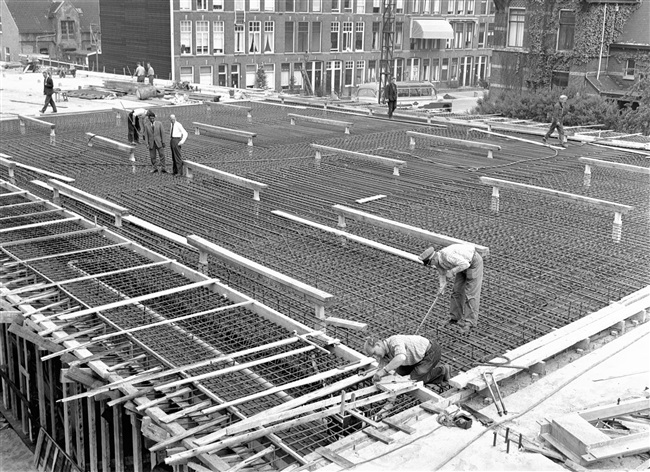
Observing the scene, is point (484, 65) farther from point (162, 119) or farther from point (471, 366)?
point (471, 366)

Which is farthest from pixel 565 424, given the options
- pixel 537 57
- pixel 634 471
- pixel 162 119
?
pixel 537 57

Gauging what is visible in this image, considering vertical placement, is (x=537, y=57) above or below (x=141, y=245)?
above

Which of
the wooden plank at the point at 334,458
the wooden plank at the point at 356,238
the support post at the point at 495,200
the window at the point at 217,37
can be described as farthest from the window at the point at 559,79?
the wooden plank at the point at 334,458

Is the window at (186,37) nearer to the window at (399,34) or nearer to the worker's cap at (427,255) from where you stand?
the window at (399,34)

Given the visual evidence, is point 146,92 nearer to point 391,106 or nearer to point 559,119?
point 391,106

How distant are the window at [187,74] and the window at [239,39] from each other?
3.95 metres

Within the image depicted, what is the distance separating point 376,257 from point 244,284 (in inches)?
92.6

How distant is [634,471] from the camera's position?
6.70 m

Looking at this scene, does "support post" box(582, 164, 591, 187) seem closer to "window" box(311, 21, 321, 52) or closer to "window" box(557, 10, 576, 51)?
"window" box(557, 10, 576, 51)

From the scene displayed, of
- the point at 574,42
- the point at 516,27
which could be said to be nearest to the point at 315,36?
the point at 516,27

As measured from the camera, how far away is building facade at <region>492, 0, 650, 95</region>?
124 ft

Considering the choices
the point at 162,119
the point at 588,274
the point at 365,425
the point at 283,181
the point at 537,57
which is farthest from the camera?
the point at 537,57

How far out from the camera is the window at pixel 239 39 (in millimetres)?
54562

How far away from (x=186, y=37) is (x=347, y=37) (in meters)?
14.5
